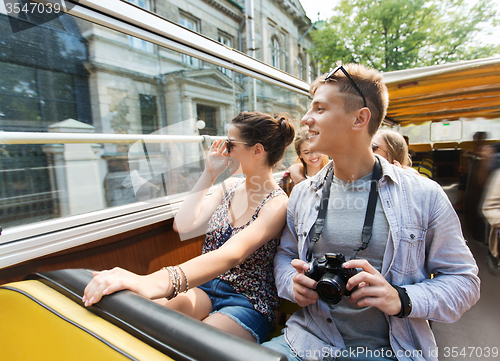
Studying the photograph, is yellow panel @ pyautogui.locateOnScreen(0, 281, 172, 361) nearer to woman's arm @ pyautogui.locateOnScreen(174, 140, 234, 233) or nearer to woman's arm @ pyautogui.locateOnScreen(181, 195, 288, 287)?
woman's arm @ pyautogui.locateOnScreen(181, 195, 288, 287)

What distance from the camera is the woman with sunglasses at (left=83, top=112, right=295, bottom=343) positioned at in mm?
1079

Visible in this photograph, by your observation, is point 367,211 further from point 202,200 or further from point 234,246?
point 202,200

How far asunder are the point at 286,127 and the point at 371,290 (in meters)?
1.22

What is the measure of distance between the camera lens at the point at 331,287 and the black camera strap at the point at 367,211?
0.21 meters

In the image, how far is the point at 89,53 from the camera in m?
1.99

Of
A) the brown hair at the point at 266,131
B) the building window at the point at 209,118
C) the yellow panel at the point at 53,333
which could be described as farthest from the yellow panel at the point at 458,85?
the yellow panel at the point at 53,333

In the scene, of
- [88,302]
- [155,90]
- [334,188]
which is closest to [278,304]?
[334,188]

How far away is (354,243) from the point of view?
1.25 metres

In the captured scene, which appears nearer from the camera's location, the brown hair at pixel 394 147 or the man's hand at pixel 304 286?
the man's hand at pixel 304 286

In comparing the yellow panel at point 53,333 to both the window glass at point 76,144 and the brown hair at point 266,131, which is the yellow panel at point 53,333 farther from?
the brown hair at point 266,131

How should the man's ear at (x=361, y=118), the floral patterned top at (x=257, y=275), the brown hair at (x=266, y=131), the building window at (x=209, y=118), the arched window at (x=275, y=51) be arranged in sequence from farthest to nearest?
1. the arched window at (x=275, y=51)
2. the building window at (x=209, y=118)
3. the brown hair at (x=266, y=131)
4. the floral patterned top at (x=257, y=275)
5. the man's ear at (x=361, y=118)

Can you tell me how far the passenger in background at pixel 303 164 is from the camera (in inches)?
120

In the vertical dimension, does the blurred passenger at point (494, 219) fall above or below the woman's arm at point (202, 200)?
below

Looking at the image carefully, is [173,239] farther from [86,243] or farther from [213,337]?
[213,337]
